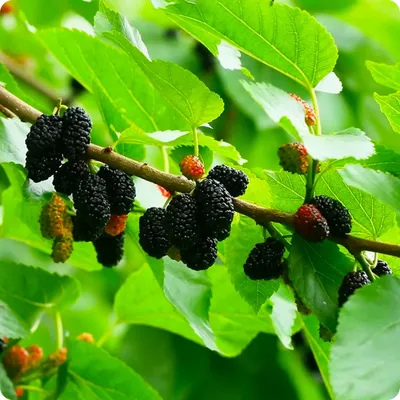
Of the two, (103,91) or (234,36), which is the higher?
(234,36)

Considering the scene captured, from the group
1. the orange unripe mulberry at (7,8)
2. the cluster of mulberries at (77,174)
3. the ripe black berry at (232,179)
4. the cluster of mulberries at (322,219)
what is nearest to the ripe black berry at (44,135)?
the cluster of mulberries at (77,174)

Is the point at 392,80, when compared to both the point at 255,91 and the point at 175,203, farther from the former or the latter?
the point at 175,203

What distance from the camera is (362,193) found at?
1097 millimetres

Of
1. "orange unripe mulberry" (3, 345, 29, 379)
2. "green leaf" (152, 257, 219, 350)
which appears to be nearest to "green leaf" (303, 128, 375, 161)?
"green leaf" (152, 257, 219, 350)

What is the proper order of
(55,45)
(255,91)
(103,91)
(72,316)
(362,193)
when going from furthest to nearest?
(72,316), (55,45), (103,91), (362,193), (255,91)

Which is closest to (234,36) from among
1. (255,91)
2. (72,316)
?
(255,91)

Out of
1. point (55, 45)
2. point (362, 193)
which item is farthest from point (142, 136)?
point (55, 45)

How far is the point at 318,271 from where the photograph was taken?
1.06 m

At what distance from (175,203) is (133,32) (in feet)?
1.03

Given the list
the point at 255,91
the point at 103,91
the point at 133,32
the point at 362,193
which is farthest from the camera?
the point at 103,91

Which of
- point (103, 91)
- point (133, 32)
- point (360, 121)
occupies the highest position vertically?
point (133, 32)

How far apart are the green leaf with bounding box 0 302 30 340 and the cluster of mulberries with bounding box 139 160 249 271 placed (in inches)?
12.5

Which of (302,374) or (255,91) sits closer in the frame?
(255,91)

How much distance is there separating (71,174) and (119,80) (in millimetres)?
358
